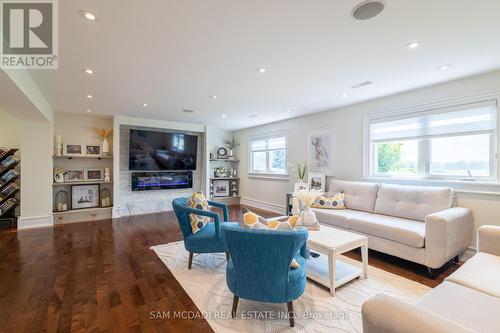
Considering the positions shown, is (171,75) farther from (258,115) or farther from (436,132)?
(436,132)

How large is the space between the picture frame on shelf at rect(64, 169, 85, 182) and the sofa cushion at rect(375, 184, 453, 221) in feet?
20.2

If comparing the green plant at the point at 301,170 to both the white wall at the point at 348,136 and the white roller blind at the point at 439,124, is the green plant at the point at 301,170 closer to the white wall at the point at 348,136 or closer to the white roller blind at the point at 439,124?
the white wall at the point at 348,136

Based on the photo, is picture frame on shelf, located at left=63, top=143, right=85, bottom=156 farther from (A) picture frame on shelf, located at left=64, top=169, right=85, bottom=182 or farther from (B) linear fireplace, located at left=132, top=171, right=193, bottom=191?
(B) linear fireplace, located at left=132, top=171, right=193, bottom=191

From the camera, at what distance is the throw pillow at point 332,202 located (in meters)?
3.92

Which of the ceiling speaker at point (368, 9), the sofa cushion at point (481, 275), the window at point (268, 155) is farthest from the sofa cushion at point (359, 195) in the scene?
the ceiling speaker at point (368, 9)

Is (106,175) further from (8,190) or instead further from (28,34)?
(28,34)

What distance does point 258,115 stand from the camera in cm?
534

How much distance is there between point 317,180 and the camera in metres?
4.91

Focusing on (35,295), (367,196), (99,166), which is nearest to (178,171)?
(99,166)

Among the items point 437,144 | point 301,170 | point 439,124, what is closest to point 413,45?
point 439,124

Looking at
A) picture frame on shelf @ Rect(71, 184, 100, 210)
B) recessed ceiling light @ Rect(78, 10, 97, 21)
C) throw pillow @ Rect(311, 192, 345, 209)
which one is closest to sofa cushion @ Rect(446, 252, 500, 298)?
throw pillow @ Rect(311, 192, 345, 209)

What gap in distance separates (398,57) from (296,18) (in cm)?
139

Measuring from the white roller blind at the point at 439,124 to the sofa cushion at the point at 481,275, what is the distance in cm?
197

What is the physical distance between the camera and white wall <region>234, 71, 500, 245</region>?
2946 mm
